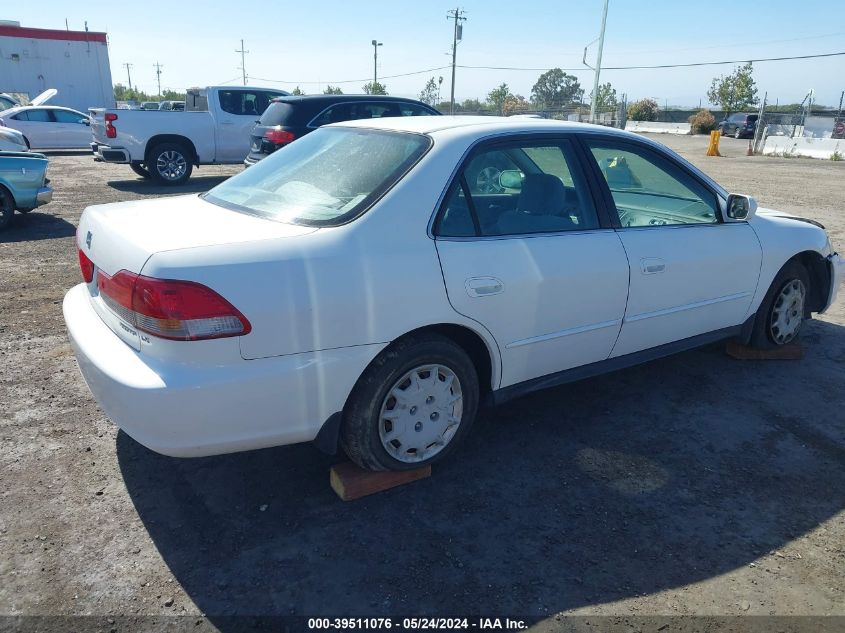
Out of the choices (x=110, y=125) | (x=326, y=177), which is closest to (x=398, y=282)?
(x=326, y=177)

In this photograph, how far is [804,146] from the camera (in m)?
25.8

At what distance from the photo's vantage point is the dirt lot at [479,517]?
237 centimetres

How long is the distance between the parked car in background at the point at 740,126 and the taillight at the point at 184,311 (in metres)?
42.2

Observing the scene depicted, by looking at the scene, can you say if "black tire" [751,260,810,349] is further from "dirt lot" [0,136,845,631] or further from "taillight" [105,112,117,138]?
"taillight" [105,112,117,138]

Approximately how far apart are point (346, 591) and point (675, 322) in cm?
254

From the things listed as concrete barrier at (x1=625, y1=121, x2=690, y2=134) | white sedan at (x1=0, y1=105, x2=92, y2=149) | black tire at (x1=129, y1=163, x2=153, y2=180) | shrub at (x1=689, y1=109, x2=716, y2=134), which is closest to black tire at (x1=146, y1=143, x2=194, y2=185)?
black tire at (x1=129, y1=163, x2=153, y2=180)

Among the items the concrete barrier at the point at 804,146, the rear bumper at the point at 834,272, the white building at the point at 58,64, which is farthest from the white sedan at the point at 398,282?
the white building at the point at 58,64

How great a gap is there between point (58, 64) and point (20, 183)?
106 feet

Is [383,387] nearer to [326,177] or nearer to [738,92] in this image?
[326,177]

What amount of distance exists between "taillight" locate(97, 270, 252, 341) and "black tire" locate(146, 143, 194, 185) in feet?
38.0

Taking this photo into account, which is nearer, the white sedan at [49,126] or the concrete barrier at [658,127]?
the white sedan at [49,126]

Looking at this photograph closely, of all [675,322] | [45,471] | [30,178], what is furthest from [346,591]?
[30,178]

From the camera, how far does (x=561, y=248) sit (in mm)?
3211

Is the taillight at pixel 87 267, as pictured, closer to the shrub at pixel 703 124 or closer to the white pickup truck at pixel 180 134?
the white pickup truck at pixel 180 134
